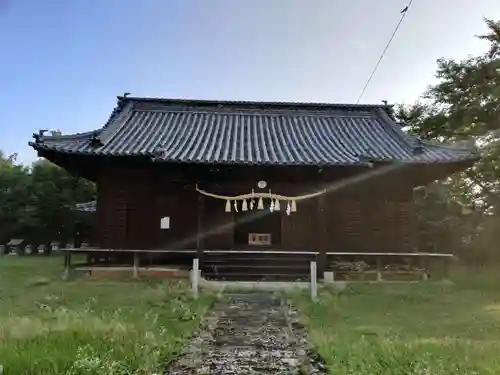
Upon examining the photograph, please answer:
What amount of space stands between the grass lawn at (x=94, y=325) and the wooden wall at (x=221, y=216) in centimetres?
236

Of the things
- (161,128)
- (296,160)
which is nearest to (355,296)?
(296,160)

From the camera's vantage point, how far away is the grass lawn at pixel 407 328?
505 centimetres

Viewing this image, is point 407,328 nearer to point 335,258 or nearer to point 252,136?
point 335,258

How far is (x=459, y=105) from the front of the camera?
2192 centimetres

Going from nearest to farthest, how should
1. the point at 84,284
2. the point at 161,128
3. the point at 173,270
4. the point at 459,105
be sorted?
the point at 84,284 < the point at 173,270 < the point at 161,128 < the point at 459,105

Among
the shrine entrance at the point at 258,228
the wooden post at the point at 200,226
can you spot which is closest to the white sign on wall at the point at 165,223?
the wooden post at the point at 200,226

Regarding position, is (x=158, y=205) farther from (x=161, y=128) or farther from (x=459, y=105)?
(x=459, y=105)

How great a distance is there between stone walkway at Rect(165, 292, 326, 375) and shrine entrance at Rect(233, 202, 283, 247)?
5.27m

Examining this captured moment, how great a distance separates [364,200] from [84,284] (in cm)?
803

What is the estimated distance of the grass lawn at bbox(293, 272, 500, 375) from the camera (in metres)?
5.05

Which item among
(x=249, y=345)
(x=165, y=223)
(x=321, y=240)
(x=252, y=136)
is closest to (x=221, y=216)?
(x=165, y=223)

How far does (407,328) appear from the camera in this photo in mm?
7316

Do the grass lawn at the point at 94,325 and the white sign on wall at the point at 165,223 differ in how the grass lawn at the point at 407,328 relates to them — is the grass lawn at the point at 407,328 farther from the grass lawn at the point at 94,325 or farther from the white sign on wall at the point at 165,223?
the white sign on wall at the point at 165,223

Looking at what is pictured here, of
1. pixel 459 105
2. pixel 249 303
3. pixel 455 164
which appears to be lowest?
pixel 249 303
